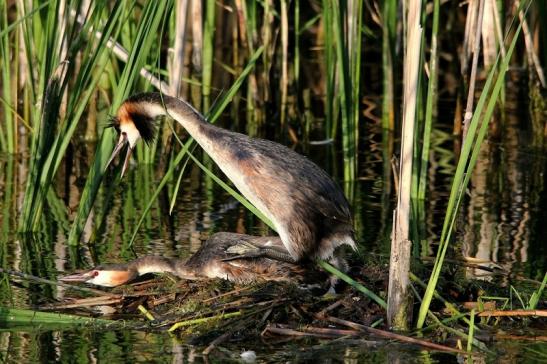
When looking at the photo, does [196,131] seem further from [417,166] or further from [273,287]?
[417,166]

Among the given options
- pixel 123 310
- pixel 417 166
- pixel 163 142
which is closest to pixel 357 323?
pixel 123 310

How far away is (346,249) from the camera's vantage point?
6.86 m

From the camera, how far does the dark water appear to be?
5.09 metres

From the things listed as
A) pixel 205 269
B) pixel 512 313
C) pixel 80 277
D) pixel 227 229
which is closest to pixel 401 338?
pixel 512 313

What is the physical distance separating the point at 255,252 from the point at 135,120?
3.64 ft

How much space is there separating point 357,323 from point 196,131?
1554 mm

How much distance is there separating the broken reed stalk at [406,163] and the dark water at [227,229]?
34 cm

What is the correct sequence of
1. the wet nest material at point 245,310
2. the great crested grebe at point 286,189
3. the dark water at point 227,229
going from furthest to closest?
the great crested grebe at point 286,189
the wet nest material at point 245,310
the dark water at point 227,229

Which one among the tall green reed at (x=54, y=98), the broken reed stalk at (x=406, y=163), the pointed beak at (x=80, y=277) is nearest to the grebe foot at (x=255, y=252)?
the pointed beak at (x=80, y=277)

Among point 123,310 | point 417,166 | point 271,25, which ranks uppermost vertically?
point 271,25

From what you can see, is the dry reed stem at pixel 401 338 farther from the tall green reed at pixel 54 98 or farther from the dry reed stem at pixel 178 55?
the dry reed stem at pixel 178 55

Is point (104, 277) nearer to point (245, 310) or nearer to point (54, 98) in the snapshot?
point (245, 310)

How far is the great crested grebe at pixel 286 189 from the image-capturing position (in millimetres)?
6051

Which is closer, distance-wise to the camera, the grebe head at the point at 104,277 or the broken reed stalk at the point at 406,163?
the broken reed stalk at the point at 406,163
